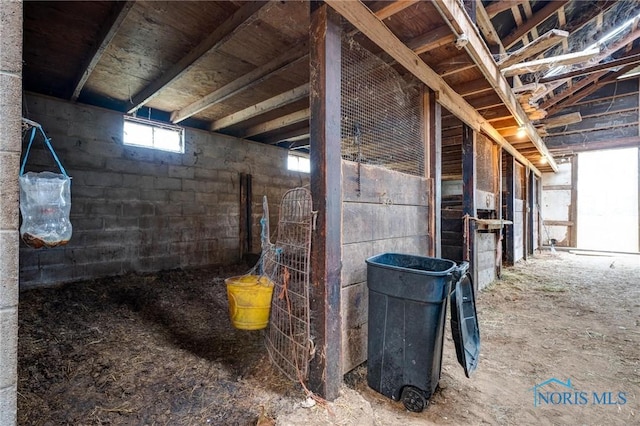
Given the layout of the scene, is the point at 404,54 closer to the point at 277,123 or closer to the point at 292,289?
the point at 292,289

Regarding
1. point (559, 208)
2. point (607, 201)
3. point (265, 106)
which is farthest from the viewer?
point (559, 208)

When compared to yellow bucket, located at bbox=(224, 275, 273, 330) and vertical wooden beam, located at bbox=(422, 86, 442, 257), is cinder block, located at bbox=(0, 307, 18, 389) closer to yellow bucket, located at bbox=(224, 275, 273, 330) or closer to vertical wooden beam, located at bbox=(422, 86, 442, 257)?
yellow bucket, located at bbox=(224, 275, 273, 330)

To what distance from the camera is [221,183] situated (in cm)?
518

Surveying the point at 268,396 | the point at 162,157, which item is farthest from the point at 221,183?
the point at 268,396

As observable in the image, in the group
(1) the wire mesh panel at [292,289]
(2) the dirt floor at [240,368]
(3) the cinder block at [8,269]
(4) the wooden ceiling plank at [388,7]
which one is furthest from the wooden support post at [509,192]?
(3) the cinder block at [8,269]

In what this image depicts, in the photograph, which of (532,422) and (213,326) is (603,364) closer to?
(532,422)

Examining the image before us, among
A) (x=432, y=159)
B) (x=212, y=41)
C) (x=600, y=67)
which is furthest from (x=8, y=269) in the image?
(x=600, y=67)

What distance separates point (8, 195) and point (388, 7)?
2.02 meters

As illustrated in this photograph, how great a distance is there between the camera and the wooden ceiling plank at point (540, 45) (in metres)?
2.22

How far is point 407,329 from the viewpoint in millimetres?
1571

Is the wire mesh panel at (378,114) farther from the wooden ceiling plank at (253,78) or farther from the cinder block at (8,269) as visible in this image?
the cinder block at (8,269)

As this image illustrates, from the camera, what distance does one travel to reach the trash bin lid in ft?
5.27

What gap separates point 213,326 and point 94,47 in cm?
275

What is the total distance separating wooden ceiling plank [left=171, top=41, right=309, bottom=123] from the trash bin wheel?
2.73 meters
